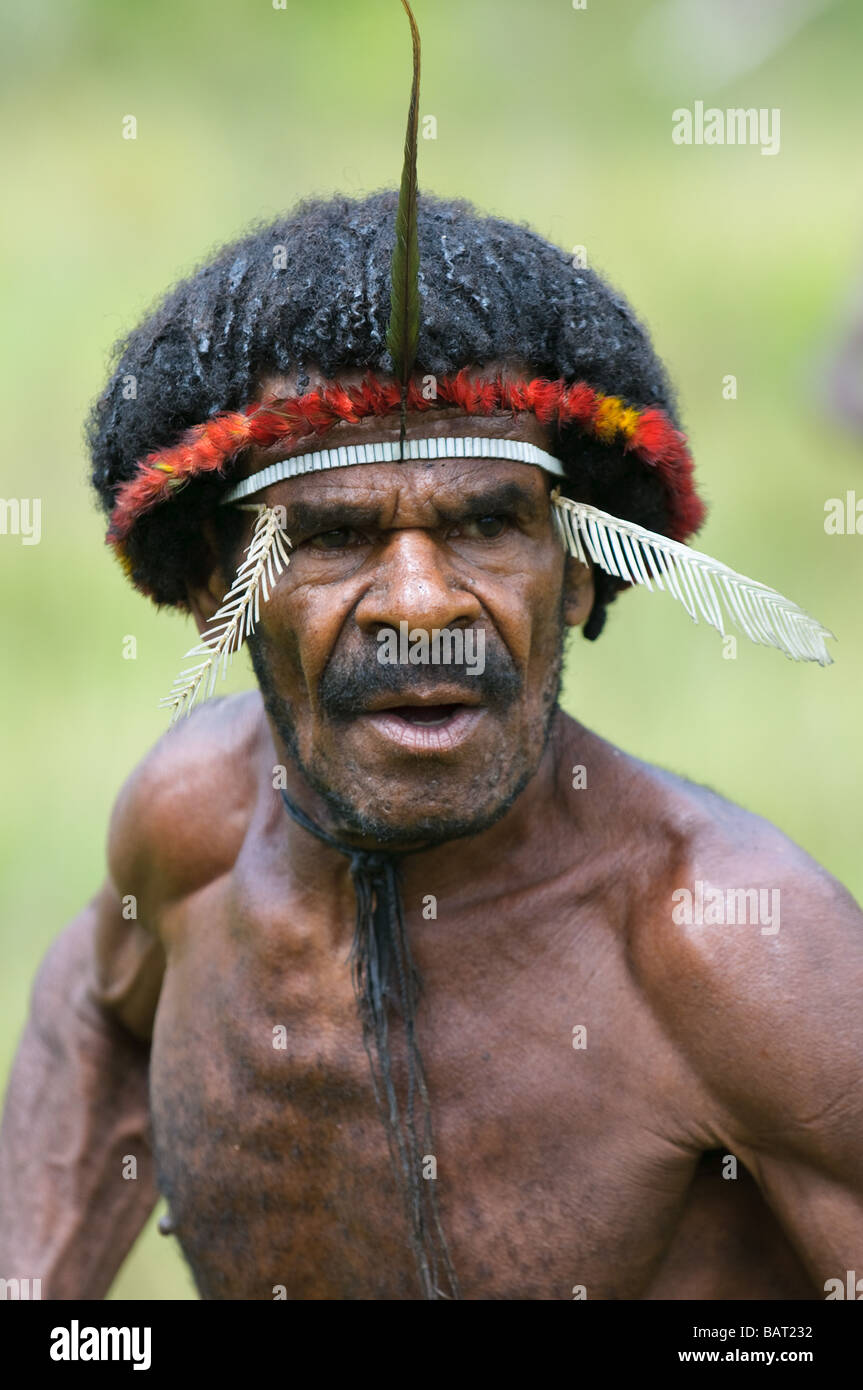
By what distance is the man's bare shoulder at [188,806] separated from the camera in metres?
3.86

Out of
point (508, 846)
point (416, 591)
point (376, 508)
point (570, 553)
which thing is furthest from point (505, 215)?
point (416, 591)

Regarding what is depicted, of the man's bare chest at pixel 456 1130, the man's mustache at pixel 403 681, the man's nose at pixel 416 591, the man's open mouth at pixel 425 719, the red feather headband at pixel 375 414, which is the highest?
the red feather headband at pixel 375 414

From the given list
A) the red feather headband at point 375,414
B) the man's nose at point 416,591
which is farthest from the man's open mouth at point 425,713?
the red feather headband at point 375,414

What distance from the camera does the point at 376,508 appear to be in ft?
10.2

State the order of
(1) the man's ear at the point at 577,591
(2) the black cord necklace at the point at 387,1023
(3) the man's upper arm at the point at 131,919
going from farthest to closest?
(3) the man's upper arm at the point at 131,919 < (1) the man's ear at the point at 577,591 < (2) the black cord necklace at the point at 387,1023

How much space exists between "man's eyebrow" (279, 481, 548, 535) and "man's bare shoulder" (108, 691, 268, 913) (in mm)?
772

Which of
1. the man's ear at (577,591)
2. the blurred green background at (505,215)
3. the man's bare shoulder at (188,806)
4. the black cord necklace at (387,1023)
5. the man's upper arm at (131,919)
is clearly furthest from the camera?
the blurred green background at (505,215)

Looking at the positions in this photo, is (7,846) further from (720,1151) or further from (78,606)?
(720,1151)

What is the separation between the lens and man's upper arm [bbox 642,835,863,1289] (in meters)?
3.09

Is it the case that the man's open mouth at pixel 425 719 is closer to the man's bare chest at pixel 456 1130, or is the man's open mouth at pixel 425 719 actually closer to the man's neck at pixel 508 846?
the man's neck at pixel 508 846

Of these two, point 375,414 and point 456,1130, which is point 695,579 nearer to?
point 375,414

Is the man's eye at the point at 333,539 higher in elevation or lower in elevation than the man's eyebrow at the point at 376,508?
lower

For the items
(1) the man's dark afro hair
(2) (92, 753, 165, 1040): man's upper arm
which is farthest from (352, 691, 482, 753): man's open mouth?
(2) (92, 753, 165, 1040): man's upper arm

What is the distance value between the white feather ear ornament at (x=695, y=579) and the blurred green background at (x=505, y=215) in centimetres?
363
